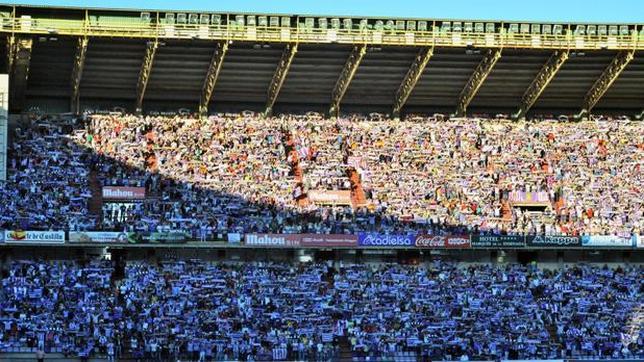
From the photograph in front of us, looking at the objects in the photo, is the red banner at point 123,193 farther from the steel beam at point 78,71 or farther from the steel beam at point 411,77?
the steel beam at point 411,77

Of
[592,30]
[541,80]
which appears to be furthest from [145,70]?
[592,30]

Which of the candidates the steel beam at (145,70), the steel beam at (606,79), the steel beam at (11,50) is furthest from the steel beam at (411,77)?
the steel beam at (11,50)

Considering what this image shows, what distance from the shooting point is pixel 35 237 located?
59219 mm

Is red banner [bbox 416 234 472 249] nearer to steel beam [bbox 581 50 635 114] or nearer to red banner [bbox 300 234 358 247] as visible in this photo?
red banner [bbox 300 234 358 247]

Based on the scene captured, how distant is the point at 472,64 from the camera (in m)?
73.3

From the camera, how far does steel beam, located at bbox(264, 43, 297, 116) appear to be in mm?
69812

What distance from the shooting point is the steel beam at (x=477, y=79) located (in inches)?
2837

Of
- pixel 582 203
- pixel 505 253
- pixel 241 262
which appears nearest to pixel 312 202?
pixel 241 262

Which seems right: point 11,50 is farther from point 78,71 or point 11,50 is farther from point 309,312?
point 309,312

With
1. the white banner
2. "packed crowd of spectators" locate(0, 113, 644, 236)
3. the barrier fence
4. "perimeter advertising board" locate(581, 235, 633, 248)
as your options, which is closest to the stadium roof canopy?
"packed crowd of spectators" locate(0, 113, 644, 236)

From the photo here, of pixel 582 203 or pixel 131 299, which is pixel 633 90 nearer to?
pixel 582 203

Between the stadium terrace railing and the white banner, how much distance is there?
1144 cm

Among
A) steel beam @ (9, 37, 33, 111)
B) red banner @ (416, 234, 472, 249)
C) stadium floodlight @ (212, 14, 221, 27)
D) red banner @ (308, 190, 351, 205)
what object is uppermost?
stadium floodlight @ (212, 14, 221, 27)

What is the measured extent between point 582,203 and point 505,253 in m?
5.35
